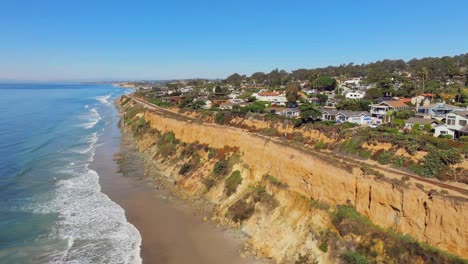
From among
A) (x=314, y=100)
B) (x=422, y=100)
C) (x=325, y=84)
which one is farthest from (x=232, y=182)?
(x=325, y=84)

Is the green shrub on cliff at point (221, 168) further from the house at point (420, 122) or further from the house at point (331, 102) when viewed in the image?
the house at point (331, 102)

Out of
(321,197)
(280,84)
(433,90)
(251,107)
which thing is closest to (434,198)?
(321,197)

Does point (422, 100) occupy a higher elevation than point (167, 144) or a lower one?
higher

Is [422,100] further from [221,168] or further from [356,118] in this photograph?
[221,168]

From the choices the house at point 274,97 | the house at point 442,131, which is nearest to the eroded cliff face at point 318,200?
the house at point 442,131

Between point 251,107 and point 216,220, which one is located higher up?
point 251,107

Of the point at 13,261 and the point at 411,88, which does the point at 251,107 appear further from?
the point at 13,261
